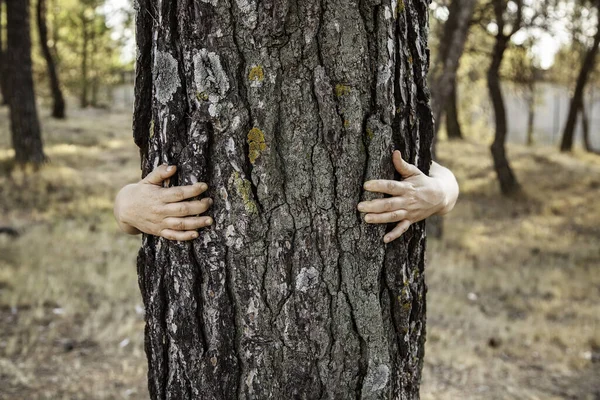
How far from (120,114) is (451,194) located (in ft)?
77.9

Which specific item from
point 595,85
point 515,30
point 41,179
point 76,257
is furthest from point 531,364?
point 595,85

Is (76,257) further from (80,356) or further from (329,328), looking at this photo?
(329,328)

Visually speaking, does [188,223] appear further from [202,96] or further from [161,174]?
[202,96]

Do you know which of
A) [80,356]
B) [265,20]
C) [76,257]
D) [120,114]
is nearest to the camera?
[265,20]

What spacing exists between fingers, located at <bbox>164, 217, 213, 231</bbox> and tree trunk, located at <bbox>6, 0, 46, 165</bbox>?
Result: 9.27 metres

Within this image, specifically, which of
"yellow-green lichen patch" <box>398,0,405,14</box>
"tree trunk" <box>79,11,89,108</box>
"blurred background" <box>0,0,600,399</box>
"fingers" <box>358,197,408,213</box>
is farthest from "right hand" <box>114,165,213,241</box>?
"tree trunk" <box>79,11,89,108</box>

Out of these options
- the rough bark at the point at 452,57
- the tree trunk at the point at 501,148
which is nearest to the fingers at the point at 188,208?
the rough bark at the point at 452,57

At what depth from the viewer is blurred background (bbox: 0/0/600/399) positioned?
165 inches

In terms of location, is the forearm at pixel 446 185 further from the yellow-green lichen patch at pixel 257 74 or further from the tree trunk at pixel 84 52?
the tree trunk at pixel 84 52

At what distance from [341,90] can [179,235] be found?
637 mm

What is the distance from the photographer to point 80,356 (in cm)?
421

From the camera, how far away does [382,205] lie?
169 cm

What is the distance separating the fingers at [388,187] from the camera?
1670 mm

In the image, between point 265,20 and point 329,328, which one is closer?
point 265,20
